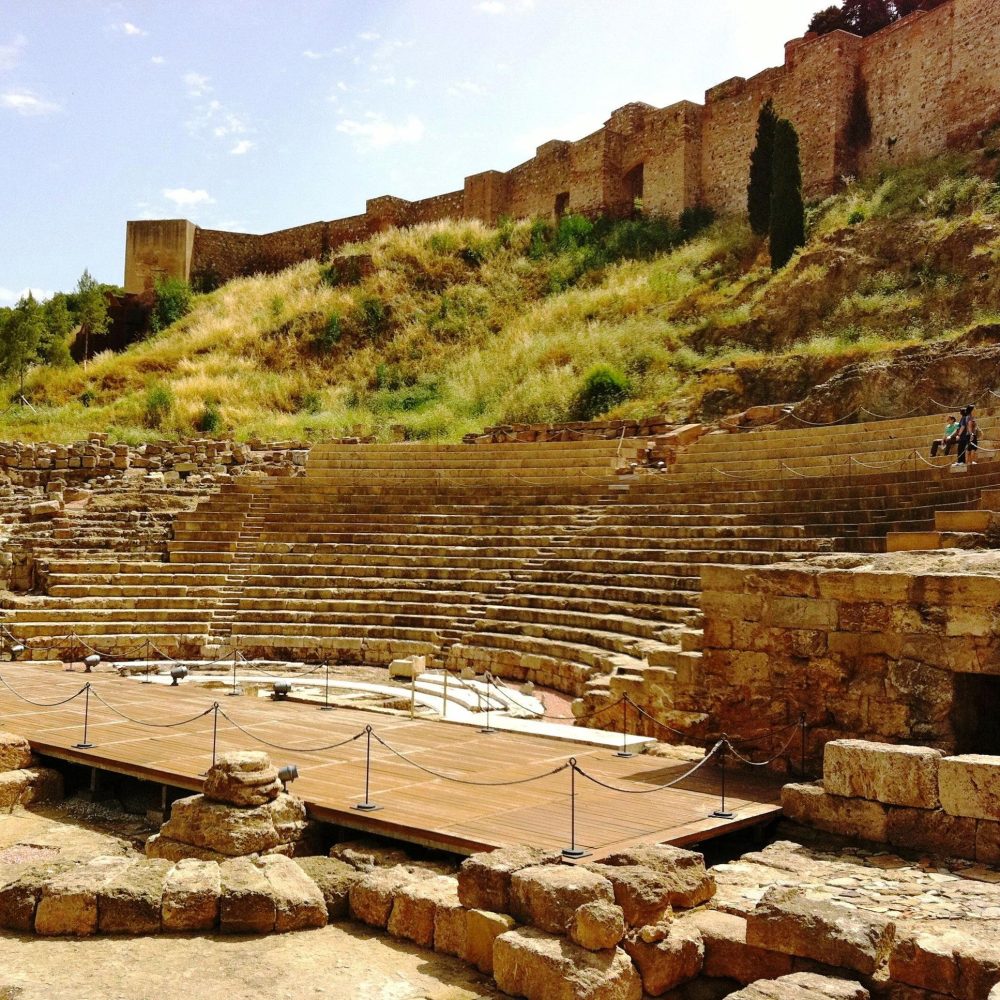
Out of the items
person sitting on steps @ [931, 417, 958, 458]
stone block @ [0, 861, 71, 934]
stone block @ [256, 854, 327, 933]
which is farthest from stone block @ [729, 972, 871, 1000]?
person sitting on steps @ [931, 417, 958, 458]

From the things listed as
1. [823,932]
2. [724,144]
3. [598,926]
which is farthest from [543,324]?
[823,932]

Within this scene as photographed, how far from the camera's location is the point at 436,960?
16.6ft

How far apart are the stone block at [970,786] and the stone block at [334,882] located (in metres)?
3.32

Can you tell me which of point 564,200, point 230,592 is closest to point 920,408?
point 230,592

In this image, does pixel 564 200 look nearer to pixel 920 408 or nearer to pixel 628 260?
pixel 628 260

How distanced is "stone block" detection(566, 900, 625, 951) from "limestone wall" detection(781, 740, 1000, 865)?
2.19m

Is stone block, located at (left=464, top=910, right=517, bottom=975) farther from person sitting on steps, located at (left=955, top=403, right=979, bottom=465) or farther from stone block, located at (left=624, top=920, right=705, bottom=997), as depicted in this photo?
person sitting on steps, located at (left=955, top=403, right=979, bottom=465)

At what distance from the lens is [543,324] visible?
28.3 metres

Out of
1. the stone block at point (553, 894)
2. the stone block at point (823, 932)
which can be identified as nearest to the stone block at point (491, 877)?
the stone block at point (553, 894)

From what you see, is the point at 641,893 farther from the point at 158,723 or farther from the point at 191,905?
the point at 158,723

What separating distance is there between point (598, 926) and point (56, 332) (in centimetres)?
3277

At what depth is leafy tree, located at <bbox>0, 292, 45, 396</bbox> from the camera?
29375 mm

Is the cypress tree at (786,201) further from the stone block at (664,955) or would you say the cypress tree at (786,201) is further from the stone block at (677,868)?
the stone block at (664,955)

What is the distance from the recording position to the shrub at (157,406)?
26266 millimetres
